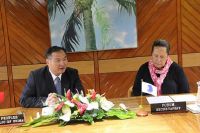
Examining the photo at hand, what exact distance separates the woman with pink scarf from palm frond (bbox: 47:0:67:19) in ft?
5.74

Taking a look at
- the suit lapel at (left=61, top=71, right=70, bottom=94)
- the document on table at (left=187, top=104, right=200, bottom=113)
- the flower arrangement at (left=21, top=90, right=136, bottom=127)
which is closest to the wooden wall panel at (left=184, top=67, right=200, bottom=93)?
the suit lapel at (left=61, top=71, right=70, bottom=94)

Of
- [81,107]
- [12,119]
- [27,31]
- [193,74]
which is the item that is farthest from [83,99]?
[193,74]

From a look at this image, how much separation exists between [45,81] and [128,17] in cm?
200

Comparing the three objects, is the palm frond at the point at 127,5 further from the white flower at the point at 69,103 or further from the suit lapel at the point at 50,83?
the white flower at the point at 69,103

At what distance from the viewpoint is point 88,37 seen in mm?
4816

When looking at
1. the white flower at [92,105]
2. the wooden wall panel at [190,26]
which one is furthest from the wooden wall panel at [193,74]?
the white flower at [92,105]

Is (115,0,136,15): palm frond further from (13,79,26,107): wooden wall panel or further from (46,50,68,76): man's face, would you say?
(13,79,26,107): wooden wall panel

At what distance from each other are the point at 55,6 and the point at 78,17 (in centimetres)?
37

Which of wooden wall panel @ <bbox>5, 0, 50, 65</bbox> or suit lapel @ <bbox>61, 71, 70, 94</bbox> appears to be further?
wooden wall panel @ <bbox>5, 0, 50, 65</bbox>

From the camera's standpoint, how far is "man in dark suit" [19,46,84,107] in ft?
10.6

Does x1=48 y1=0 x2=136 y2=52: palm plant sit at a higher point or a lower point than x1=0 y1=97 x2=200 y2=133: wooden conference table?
higher

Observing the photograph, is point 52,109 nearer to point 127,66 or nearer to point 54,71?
point 54,71

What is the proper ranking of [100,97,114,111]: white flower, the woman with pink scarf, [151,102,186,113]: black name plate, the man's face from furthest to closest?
the woman with pink scarf
the man's face
[151,102,186,113]: black name plate
[100,97,114,111]: white flower

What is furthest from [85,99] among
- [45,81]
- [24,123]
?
[45,81]
